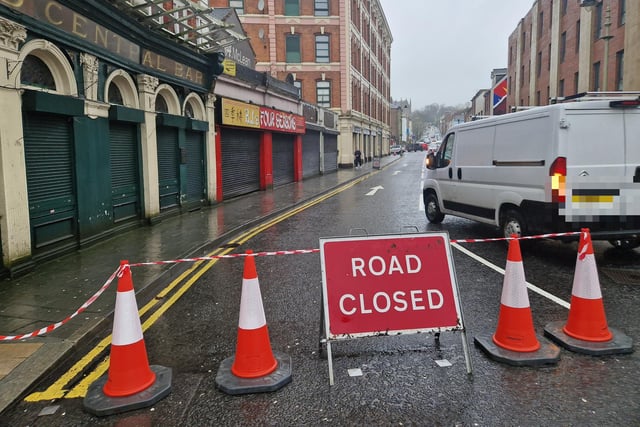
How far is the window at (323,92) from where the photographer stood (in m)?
39.4

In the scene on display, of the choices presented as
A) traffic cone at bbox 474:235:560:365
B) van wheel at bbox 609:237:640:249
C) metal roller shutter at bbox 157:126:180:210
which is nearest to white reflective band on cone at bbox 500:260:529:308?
traffic cone at bbox 474:235:560:365

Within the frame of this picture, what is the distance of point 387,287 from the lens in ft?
13.5

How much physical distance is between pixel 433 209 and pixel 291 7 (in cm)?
3132

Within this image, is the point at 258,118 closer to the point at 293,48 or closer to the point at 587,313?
the point at 587,313

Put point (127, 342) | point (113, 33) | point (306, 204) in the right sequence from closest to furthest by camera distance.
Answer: point (127, 342)
point (113, 33)
point (306, 204)

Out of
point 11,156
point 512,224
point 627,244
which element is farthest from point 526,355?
point 11,156

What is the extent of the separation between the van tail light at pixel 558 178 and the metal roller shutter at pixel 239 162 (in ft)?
39.9

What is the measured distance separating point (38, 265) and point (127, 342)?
4851 millimetres

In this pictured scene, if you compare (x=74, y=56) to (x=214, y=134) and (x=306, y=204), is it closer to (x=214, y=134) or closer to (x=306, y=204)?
(x=214, y=134)

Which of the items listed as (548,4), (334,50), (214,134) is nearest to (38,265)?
(214,134)

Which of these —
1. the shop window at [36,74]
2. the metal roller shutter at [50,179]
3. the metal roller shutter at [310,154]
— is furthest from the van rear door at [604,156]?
the metal roller shutter at [310,154]

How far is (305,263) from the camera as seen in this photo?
7.83 meters

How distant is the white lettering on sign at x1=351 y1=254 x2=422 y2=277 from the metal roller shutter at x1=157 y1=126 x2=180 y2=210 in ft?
30.8

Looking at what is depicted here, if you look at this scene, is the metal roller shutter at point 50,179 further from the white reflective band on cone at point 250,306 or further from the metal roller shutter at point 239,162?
the metal roller shutter at point 239,162
